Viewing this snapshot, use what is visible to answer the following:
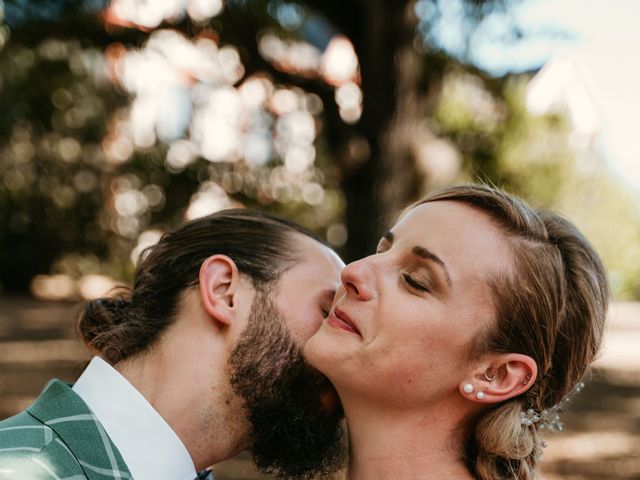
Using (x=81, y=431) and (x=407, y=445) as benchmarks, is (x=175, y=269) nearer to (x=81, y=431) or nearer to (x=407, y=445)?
(x=81, y=431)

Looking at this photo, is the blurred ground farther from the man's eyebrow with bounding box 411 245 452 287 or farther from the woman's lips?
the man's eyebrow with bounding box 411 245 452 287

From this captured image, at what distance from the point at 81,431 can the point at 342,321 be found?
820 mm

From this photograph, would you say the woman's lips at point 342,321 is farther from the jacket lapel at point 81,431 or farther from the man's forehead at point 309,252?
the jacket lapel at point 81,431

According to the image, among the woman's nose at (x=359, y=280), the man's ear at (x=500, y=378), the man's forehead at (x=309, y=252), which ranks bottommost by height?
the man's ear at (x=500, y=378)

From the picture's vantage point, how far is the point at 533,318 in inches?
95.1

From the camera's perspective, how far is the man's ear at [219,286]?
8.86ft

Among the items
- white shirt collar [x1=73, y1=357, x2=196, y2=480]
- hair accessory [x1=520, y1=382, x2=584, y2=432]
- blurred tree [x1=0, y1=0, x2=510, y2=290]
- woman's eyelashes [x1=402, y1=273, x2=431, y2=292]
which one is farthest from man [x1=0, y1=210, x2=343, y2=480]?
blurred tree [x1=0, y1=0, x2=510, y2=290]

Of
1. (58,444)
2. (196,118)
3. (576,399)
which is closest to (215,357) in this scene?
(58,444)

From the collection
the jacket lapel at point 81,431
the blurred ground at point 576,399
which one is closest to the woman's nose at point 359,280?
the jacket lapel at point 81,431

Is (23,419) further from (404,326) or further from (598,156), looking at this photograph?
A: (598,156)

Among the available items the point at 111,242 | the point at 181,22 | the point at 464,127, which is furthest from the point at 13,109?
the point at 111,242

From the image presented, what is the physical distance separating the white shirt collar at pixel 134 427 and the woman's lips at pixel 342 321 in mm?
598

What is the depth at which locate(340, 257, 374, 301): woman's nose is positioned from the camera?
2.45m

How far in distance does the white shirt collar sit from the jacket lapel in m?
0.06
